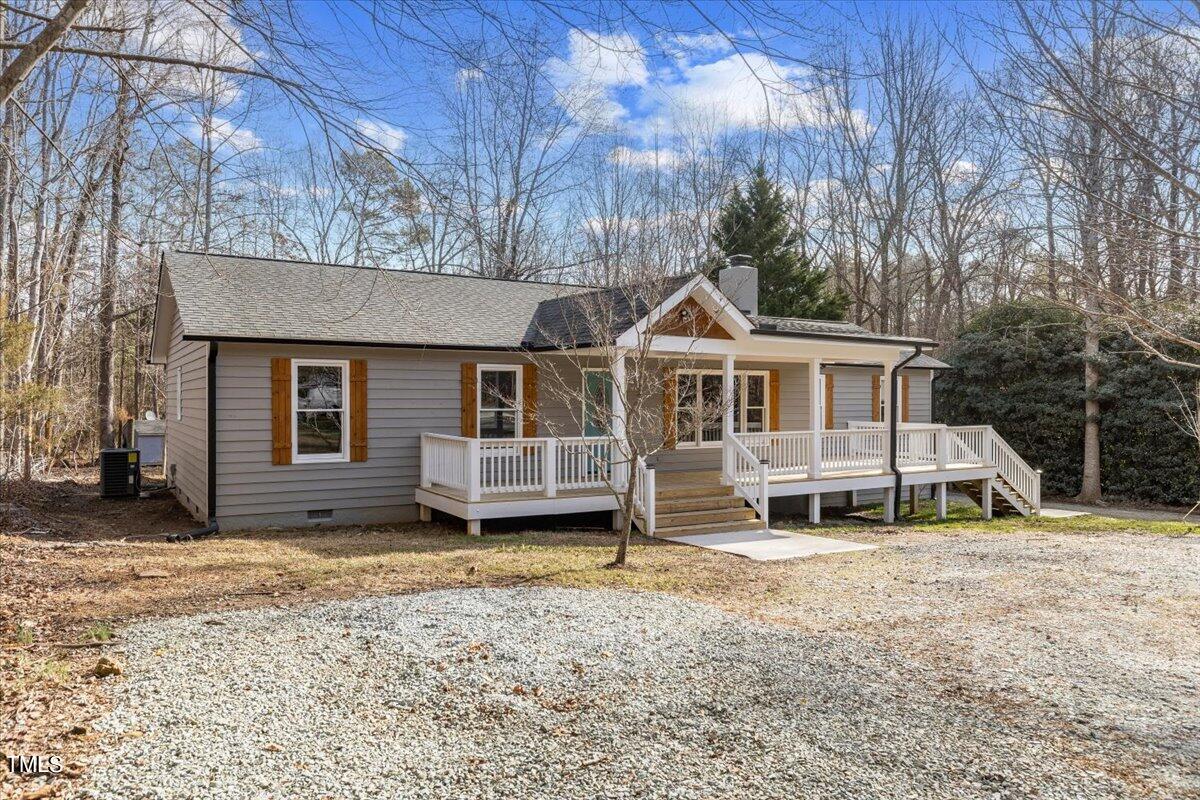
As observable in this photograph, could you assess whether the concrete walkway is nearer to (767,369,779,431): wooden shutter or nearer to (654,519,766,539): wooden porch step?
(654,519,766,539): wooden porch step

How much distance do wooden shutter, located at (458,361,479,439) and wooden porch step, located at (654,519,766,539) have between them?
11.7ft

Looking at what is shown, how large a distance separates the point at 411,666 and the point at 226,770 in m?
1.60

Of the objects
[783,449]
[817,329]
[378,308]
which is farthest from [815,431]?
[378,308]

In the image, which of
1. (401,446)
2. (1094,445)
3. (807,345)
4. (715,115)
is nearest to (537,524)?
(401,446)

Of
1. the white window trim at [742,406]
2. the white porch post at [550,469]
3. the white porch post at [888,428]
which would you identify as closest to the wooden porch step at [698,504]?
the white porch post at [550,469]

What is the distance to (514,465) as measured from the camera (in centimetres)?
1207

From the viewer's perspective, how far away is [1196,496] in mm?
17359

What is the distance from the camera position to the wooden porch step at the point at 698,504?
1228cm

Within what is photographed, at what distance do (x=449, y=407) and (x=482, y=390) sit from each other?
67cm

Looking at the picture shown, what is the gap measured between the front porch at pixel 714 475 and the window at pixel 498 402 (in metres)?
0.73

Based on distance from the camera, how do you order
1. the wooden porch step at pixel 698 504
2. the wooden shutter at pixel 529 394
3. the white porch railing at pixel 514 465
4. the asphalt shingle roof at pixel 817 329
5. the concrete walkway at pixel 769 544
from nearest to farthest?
the concrete walkway at pixel 769 544 < the white porch railing at pixel 514 465 < the wooden porch step at pixel 698 504 < the wooden shutter at pixel 529 394 < the asphalt shingle roof at pixel 817 329

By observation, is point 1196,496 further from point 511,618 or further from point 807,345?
point 511,618

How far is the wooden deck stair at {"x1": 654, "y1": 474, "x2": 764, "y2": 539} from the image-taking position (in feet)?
39.4

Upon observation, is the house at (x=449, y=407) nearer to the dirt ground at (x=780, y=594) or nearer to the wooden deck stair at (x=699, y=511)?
the wooden deck stair at (x=699, y=511)
